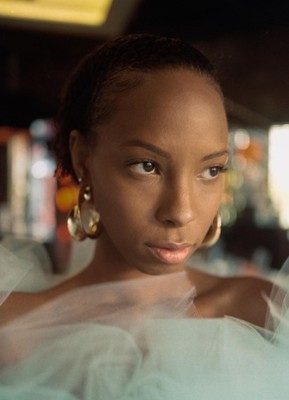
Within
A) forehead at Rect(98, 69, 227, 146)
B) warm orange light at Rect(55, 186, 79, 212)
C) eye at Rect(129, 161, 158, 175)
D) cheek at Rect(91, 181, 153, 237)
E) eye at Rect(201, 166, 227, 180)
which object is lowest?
Result: warm orange light at Rect(55, 186, 79, 212)

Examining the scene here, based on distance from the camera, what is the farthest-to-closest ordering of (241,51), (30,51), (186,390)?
(30,51)
(241,51)
(186,390)

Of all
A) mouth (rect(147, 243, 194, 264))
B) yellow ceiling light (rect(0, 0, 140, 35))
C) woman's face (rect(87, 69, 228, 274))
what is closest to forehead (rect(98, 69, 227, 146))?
woman's face (rect(87, 69, 228, 274))

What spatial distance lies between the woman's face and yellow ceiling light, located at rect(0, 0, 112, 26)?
504 millimetres

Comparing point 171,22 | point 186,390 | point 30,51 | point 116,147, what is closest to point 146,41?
point 116,147

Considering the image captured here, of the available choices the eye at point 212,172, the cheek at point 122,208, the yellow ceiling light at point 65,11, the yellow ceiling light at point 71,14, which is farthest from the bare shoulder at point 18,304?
the yellow ceiling light at point 65,11

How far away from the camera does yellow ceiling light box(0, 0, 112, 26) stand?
45.0 inches

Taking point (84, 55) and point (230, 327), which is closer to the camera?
point (230, 327)

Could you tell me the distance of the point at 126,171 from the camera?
1.99ft

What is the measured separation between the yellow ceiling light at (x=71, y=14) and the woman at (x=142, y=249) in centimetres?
27

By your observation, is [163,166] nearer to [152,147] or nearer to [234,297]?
[152,147]

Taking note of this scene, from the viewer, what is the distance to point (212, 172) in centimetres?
62

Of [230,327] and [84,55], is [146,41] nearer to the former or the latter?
[84,55]

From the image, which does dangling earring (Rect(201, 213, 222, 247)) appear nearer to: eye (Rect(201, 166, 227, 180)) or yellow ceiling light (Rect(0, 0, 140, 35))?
eye (Rect(201, 166, 227, 180))

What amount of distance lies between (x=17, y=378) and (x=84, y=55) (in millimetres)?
414
